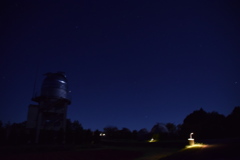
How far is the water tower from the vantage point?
33000mm

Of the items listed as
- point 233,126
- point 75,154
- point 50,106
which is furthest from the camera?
point 233,126

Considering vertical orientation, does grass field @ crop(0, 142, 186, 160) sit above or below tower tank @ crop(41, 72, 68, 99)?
below

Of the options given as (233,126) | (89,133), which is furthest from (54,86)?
(233,126)

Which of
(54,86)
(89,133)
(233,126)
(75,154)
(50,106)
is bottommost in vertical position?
(75,154)

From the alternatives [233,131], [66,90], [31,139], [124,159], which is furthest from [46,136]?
[233,131]

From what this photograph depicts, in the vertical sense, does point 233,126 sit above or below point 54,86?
below

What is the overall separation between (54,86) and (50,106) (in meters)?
3.56

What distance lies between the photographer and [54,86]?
1320 inches

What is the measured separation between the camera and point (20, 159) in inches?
590

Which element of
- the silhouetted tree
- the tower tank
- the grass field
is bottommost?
the grass field

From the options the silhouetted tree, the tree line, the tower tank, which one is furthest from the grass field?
the silhouetted tree

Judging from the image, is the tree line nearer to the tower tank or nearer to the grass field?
the tower tank

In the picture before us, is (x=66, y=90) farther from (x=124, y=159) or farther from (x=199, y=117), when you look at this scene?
(x=199, y=117)

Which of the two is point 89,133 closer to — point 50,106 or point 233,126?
point 50,106
